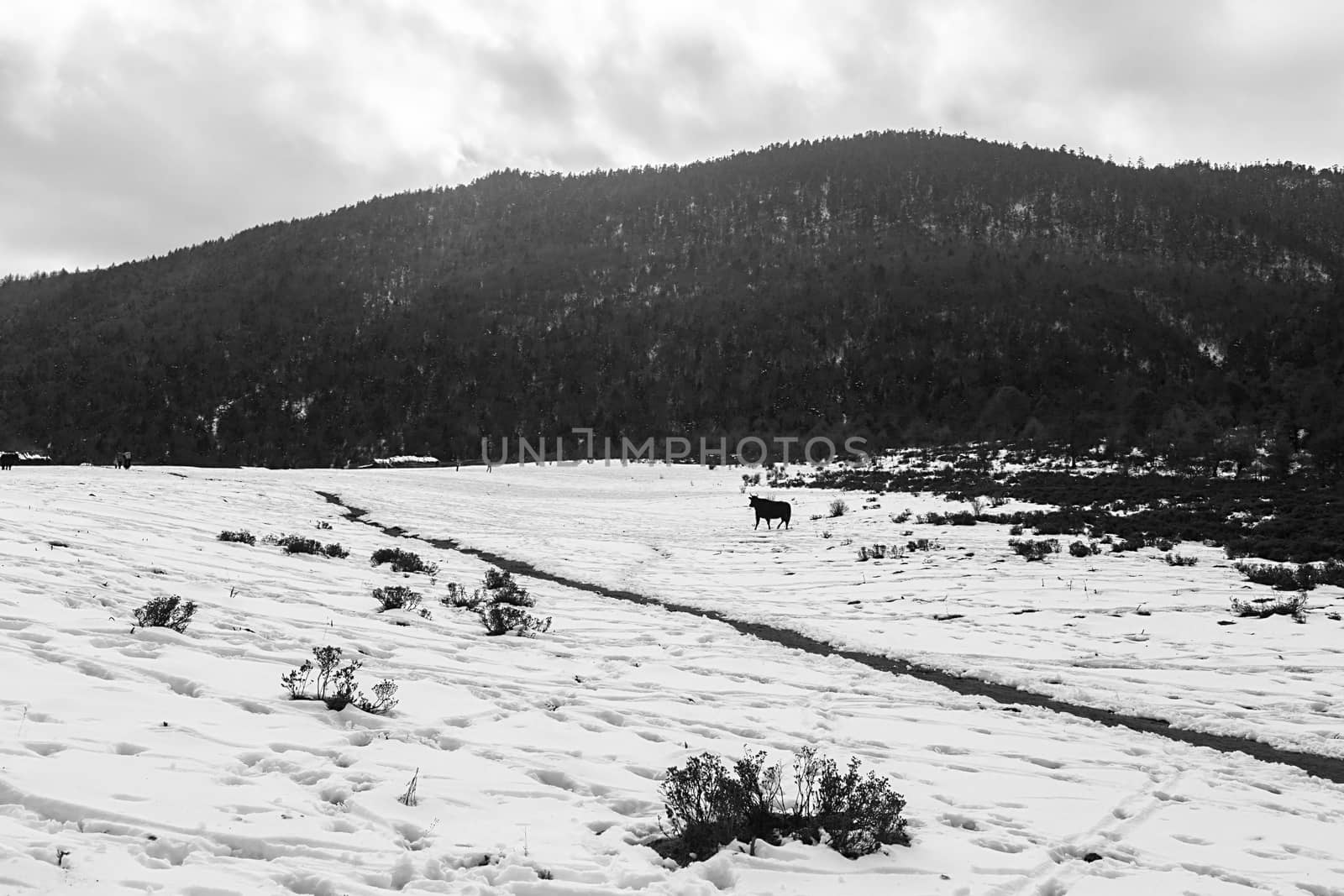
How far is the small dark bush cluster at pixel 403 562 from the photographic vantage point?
14391 millimetres

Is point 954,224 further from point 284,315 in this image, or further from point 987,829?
point 987,829

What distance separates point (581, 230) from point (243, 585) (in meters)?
196

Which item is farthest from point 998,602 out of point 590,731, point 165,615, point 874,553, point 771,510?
point 165,615

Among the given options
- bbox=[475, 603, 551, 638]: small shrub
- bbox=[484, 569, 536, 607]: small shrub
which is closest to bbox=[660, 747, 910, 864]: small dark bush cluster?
bbox=[475, 603, 551, 638]: small shrub

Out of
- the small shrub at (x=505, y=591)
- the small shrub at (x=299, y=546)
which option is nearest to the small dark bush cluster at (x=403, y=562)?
the small shrub at (x=299, y=546)

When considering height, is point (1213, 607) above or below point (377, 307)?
below

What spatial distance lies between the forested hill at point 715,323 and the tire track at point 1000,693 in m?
54.0

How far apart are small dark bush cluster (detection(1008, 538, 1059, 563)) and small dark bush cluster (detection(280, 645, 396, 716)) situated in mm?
14330

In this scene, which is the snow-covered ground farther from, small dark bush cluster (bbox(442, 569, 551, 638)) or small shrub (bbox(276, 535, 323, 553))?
small shrub (bbox(276, 535, 323, 553))

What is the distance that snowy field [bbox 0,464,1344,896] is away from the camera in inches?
150

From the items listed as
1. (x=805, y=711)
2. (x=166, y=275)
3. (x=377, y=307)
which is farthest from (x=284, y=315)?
(x=805, y=711)

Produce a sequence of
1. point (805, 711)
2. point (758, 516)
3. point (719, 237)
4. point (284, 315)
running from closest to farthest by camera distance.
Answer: point (805, 711) < point (758, 516) < point (284, 315) < point (719, 237)

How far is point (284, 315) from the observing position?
157 meters

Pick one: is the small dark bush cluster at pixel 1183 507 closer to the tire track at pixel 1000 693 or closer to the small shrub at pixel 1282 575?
the small shrub at pixel 1282 575
